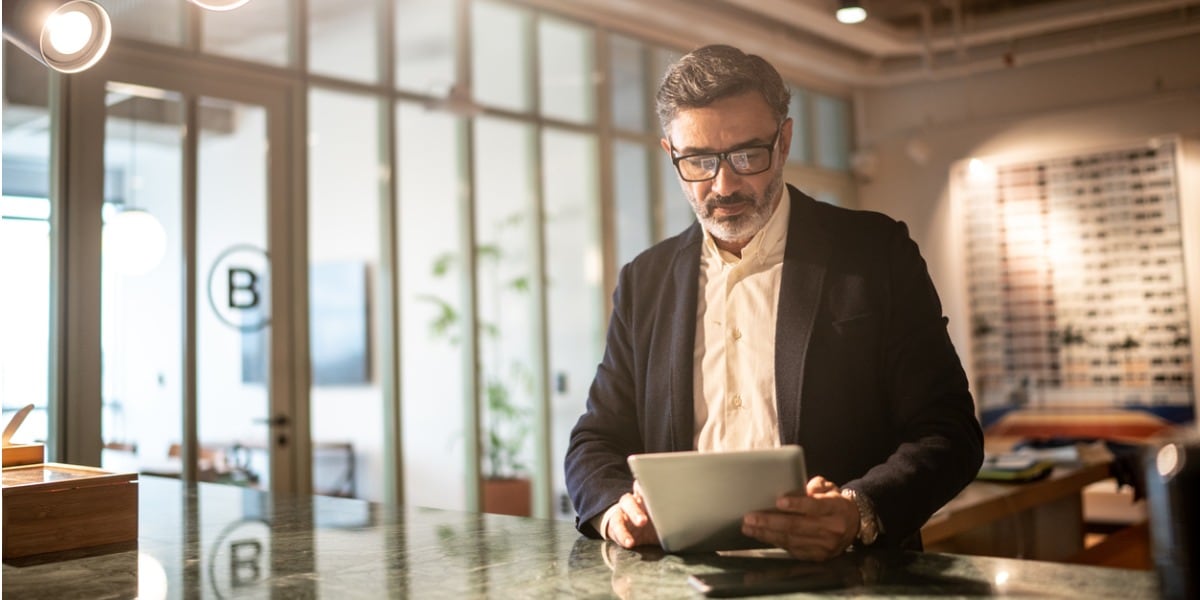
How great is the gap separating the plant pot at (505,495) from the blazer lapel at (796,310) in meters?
4.42

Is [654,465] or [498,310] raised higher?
[498,310]

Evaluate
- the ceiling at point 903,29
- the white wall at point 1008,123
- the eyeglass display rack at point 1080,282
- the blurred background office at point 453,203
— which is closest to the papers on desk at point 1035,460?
the blurred background office at point 453,203

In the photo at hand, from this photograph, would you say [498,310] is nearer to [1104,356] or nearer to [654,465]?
[1104,356]

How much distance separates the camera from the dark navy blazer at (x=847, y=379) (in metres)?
1.66

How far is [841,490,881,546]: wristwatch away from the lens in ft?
5.09

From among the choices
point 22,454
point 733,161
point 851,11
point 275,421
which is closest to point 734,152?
point 733,161

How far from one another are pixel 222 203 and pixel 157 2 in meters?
0.89

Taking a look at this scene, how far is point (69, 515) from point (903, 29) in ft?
24.8

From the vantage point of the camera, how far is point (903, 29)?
26.9 ft

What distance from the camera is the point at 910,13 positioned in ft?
25.6

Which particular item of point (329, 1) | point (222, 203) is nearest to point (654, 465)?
point (222, 203)

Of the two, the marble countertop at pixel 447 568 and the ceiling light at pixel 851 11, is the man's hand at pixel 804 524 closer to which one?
the marble countertop at pixel 447 568

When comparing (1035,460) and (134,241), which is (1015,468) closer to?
(1035,460)

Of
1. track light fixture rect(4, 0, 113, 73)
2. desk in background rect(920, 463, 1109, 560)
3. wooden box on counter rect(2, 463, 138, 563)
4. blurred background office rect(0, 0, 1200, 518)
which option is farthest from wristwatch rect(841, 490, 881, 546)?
blurred background office rect(0, 0, 1200, 518)
